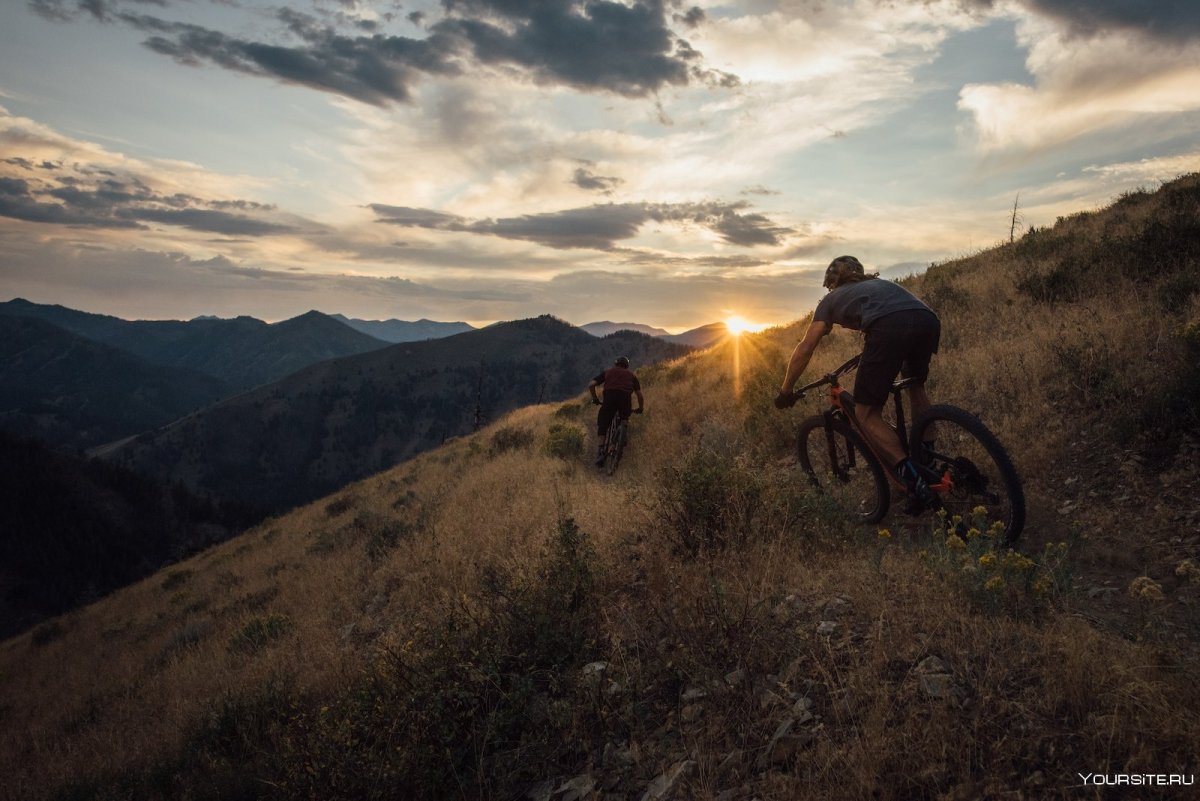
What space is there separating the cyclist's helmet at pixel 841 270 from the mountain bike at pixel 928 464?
83cm

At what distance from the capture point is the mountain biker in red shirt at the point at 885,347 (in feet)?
17.0

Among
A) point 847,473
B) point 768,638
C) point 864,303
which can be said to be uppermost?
point 864,303

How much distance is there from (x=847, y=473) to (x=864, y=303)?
6.86 ft

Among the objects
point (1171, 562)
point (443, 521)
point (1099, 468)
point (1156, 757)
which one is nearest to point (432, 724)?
point (1156, 757)

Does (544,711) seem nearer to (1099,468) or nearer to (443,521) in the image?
(1099,468)

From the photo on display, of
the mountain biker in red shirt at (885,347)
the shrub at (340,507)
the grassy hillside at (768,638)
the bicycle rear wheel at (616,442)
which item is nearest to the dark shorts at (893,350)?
the mountain biker in red shirt at (885,347)

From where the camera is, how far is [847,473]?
6582 millimetres

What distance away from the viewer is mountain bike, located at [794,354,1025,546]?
4.74m

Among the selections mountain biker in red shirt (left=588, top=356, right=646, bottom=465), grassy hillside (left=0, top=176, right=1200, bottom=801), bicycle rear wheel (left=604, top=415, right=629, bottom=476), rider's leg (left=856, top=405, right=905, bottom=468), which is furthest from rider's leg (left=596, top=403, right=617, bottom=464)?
rider's leg (left=856, top=405, right=905, bottom=468)

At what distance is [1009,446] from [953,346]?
143 inches

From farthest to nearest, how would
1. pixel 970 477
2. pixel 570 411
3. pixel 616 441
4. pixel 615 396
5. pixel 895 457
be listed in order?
A: pixel 570 411 < pixel 616 441 < pixel 615 396 < pixel 895 457 < pixel 970 477

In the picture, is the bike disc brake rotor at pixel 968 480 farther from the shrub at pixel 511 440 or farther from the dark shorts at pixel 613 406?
the shrub at pixel 511 440

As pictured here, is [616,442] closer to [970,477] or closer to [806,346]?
[806,346]

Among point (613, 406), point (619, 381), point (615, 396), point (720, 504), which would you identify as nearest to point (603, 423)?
point (613, 406)
